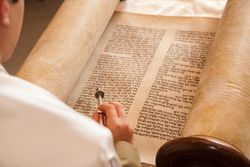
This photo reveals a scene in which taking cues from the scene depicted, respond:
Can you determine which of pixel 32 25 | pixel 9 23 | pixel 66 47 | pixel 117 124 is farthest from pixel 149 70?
pixel 32 25

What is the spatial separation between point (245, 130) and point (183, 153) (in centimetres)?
9

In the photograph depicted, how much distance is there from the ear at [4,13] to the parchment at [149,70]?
0.41 meters

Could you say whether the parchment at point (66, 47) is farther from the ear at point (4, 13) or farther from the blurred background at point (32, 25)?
the blurred background at point (32, 25)

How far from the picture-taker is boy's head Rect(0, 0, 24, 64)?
367 millimetres

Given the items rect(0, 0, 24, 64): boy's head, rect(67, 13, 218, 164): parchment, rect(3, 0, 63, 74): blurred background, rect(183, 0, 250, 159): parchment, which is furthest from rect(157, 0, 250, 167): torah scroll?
rect(3, 0, 63, 74): blurred background

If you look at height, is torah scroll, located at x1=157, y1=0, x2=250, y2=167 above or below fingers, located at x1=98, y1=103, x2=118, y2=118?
above

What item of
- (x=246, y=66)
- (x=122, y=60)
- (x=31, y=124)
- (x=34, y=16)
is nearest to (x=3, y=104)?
(x=31, y=124)

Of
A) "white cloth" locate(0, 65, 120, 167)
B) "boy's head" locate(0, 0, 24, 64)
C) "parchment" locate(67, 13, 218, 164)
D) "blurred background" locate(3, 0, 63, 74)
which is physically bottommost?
"blurred background" locate(3, 0, 63, 74)

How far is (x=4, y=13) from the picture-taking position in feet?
1.19

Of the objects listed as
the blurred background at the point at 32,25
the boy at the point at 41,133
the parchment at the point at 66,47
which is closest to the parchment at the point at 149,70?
the parchment at the point at 66,47

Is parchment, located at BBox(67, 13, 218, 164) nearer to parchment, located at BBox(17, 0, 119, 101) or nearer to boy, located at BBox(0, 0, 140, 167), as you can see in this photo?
parchment, located at BBox(17, 0, 119, 101)

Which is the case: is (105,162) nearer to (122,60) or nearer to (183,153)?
(183,153)

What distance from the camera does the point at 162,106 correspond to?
77 cm

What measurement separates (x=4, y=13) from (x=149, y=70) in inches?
20.5
